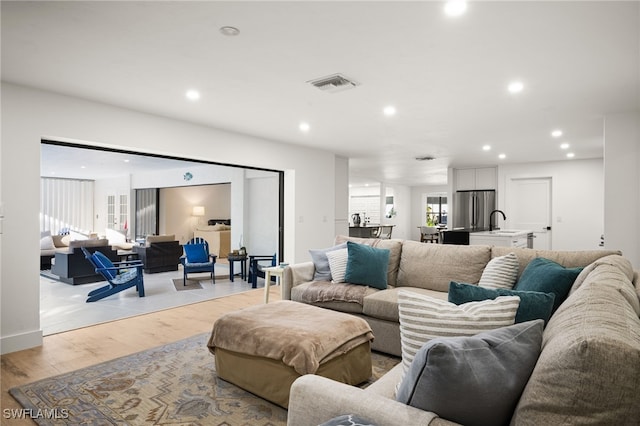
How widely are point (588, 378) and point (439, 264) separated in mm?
2763

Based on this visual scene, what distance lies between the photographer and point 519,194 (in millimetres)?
8867

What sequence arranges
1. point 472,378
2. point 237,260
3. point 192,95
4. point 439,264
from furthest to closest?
point 237,260 → point 192,95 → point 439,264 → point 472,378

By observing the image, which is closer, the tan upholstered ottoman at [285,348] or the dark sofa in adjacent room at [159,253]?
the tan upholstered ottoman at [285,348]

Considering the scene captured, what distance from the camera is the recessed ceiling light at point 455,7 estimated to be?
83.8 inches

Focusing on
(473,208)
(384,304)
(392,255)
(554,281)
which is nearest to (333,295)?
(384,304)

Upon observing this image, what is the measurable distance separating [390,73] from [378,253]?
1.65m

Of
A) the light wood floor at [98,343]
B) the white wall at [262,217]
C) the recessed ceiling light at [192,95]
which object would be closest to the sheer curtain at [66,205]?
the white wall at [262,217]

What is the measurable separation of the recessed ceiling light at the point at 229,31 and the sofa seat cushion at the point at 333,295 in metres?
2.26

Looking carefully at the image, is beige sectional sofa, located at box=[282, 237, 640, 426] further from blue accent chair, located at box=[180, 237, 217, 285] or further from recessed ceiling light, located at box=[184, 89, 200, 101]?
blue accent chair, located at box=[180, 237, 217, 285]

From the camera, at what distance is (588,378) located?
82 centimetres

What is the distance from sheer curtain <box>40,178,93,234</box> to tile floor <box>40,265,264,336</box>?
588 centimetres

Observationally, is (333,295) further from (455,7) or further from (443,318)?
(455,7)

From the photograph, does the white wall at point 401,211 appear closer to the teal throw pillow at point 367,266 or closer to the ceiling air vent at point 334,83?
the teal throw pillow at point 367,266

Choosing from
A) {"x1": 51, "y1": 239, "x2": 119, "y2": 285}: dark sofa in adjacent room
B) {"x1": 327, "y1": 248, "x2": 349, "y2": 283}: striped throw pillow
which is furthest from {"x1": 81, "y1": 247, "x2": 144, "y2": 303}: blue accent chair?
{"x1": 327, "y1": 248, "x2": 349, "y2": 283}: striped throw pillow
